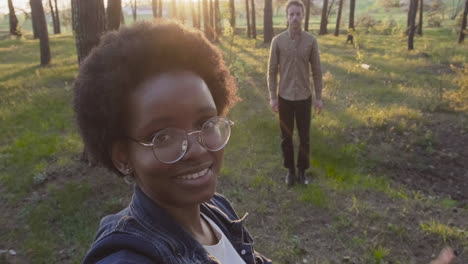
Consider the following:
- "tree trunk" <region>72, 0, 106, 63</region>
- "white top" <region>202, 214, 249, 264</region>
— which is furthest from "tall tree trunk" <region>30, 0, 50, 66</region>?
"white top" <region>202, 214, 249, 264</region>

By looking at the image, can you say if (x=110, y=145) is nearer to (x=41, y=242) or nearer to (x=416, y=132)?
(x=41, y=242)

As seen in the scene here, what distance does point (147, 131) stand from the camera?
135cm

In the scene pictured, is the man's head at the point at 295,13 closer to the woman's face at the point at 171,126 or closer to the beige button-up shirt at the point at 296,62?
the beige button-up shirt at the point at 296,62

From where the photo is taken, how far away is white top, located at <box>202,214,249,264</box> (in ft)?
4.97

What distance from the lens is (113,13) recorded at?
19.4ft

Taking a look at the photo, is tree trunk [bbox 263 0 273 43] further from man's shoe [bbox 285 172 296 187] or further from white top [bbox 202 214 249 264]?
white top [bbox 202 214 249 264]

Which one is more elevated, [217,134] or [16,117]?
[217,134]

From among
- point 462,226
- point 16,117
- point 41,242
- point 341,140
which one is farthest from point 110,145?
point 16,117

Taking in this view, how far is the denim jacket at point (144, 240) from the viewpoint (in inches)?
45.7

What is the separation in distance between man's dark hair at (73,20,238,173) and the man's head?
3.70 m

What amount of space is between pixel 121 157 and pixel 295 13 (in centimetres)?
407

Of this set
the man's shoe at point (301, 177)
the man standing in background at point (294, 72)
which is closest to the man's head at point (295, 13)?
the man standing in background at point (294, 72)

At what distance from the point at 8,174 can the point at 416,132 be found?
7.46 m

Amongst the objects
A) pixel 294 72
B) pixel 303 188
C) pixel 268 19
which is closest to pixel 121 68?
pixel 294 72
